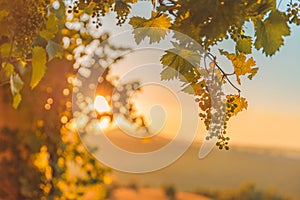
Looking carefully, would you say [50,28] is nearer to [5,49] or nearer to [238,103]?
[5,49]

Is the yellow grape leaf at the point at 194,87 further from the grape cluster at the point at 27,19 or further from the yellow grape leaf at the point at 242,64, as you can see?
the grape cluster at the point at 27,19

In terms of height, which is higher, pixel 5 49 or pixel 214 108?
pixel 5 49

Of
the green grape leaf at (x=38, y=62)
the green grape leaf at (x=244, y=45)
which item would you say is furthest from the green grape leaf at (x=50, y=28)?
the green grape leaf at (x=244, y=45)

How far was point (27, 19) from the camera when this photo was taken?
0.61m

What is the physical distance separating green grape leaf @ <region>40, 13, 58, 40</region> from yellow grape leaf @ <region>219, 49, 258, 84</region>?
8.4 inches

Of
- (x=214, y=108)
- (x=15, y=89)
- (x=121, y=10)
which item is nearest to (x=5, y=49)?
(x=15, y=89)

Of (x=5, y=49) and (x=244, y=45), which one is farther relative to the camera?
(x=5, y=49)

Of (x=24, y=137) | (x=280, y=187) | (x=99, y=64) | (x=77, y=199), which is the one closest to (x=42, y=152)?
(x=24, y=137)

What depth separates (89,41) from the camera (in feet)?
8.14

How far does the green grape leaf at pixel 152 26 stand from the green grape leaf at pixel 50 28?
0.40 feet

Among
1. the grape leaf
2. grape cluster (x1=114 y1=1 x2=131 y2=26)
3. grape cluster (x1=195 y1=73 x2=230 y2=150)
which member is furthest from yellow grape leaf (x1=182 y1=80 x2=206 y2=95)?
the grape leaf

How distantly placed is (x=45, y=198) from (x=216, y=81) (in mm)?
2049

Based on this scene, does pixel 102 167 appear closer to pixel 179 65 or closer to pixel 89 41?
pixel 89 41

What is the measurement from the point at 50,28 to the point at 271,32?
0.93 ft
